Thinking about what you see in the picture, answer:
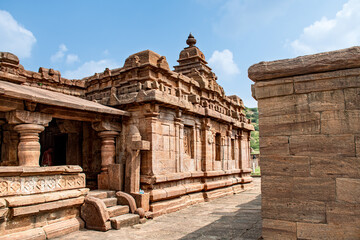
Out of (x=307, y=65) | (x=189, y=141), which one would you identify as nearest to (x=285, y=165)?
(x=307, y=65)

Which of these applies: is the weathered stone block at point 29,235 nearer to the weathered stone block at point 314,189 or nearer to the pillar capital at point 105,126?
the pillar capital at point 105,126

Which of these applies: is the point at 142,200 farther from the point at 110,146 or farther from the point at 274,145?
the point at 274,145

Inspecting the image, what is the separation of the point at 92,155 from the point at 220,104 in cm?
691

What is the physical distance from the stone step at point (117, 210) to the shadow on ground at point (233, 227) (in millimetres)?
2016

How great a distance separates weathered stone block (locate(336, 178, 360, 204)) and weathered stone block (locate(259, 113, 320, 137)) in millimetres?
749

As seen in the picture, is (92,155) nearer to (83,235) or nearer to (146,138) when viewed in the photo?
(146,138)

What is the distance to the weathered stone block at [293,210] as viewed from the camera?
13.4 ft

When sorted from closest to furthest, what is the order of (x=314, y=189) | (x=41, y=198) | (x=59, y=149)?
(x=314, y=189), (x=41, y=198), (x=59, y=149)

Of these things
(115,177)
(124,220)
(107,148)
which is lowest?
(124,220)

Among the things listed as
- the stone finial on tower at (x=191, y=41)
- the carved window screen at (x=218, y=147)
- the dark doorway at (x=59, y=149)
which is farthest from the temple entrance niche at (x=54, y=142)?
the stone finial on tower at (x=191, y=41)

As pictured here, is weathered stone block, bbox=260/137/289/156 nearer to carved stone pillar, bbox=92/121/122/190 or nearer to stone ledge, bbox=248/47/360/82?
stone ledge, bbox=248/47/360/82

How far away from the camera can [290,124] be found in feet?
14.2

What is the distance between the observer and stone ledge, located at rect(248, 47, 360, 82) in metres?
A: 4.09

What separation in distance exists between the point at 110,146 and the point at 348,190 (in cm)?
684
